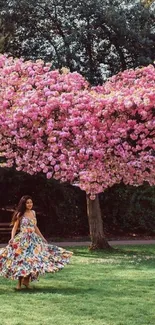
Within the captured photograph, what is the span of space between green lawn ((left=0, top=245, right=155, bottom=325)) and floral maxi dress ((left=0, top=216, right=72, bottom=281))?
0.34 meters

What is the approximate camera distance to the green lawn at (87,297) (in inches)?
291

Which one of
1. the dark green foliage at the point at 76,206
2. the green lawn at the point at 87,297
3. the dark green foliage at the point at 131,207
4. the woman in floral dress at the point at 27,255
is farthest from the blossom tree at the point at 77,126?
the dark green foliage at the point at 131,207

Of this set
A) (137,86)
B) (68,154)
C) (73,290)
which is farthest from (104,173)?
(73,290)

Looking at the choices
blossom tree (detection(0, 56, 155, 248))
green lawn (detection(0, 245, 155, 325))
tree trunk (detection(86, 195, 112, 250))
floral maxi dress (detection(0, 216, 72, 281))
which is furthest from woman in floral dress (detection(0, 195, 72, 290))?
tree trunk (detection(86, 195, 112, 250))

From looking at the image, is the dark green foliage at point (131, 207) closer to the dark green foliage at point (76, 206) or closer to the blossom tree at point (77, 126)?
the dark green foliage at point (76, 206)

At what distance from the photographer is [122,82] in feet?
50.0

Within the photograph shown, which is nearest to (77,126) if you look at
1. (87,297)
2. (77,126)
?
(77,126)

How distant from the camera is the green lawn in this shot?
24.2 feet

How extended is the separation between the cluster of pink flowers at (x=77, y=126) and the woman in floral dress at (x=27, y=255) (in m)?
3.46

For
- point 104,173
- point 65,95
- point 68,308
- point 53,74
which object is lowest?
point 68,308

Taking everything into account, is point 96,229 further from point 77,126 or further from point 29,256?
point 29,256

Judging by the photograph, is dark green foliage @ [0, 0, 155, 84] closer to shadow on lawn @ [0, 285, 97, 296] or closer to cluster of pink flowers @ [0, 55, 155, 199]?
cluster of pink flowers @ [0, 55, 155, 199]

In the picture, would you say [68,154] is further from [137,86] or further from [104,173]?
[137,86]

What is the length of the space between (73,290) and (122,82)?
686cm
